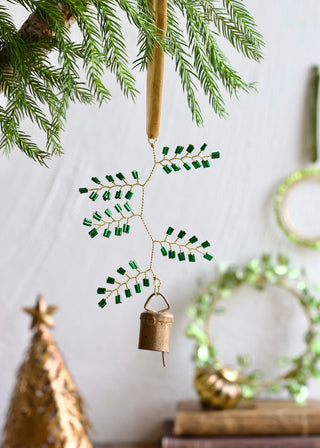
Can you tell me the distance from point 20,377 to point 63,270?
0.43 metres

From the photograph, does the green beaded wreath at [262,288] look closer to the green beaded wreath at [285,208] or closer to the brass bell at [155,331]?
the green beaded wreath at [285,208]

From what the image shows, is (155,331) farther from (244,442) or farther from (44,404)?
(244,442)

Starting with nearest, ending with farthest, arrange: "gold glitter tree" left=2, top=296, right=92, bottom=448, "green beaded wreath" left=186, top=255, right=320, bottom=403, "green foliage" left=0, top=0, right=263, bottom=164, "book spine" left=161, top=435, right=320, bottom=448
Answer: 1. "green foliage" left=0, top=0, right=263, bottom=164
2. "gold glitter tree" left=2, top=296, right=92, bottom=448
3. "book spine" left=161, top=435, right=320, bottom=448
4. "green beaded wreath" left=186, top=255, right=320, bottom=403

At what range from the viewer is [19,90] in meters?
0.56

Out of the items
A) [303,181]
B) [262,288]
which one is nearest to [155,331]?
[262,288]

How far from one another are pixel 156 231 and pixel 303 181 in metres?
0.43

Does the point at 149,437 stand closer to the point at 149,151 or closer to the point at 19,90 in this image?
the point at 149,151

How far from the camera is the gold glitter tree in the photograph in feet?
4.20

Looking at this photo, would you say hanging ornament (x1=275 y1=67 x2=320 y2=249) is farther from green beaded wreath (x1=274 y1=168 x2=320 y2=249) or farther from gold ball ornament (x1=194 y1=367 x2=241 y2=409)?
gold ball ornament (x1=194 y1=367 x2=241 y2=409)

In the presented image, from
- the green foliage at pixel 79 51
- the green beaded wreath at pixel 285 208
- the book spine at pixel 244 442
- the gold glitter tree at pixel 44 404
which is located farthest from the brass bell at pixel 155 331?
the green beaded wreath at pixel 285 208

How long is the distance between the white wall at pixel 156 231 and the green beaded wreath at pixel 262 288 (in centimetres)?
4

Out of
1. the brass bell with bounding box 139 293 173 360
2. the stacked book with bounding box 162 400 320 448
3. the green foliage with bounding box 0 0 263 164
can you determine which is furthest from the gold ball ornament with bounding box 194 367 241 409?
the green foliage with bounding box 0 0 263 164

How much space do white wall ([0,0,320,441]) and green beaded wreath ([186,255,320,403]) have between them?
1.6 inches

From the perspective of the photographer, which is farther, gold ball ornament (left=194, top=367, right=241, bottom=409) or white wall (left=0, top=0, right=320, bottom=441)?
white wall (left=0, top=0, right=320, bottom=441)
